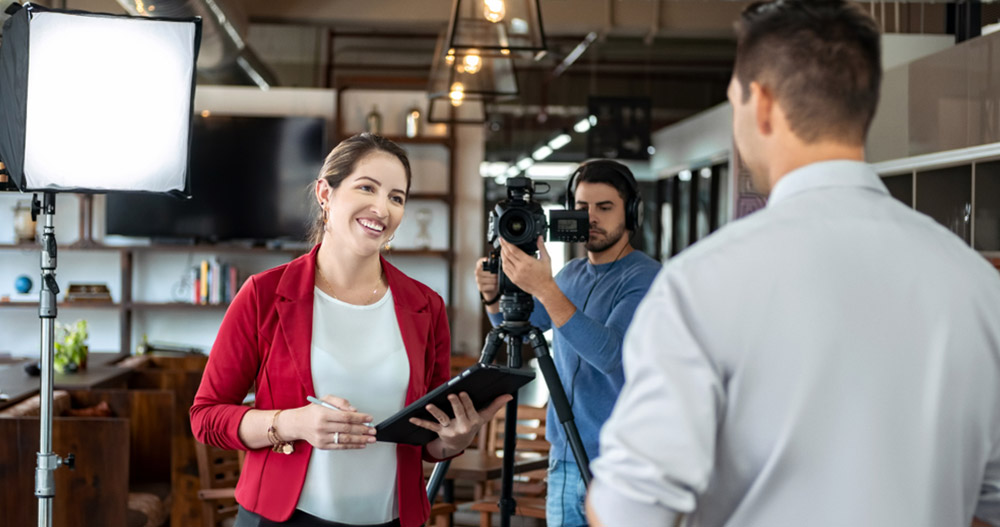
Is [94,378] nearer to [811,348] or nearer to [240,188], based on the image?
[240,188]

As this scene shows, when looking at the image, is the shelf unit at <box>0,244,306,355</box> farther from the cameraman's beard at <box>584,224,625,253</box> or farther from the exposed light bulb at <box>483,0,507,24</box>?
the cameraman's beard at <box>584,224,625,253</box>

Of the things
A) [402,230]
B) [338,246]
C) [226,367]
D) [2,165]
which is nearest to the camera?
[226,367]

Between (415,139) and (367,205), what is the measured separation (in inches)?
221

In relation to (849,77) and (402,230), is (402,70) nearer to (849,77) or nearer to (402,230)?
(402,230)

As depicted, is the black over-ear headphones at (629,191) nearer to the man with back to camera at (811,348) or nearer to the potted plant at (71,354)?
the man with back to camera at (811,348)

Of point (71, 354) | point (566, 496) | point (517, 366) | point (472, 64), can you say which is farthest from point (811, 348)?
point (71, 354)

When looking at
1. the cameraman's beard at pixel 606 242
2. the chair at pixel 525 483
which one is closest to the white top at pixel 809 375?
the cameraman's beard at pixel 606 242

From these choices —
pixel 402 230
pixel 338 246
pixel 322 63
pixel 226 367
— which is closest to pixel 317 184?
pixel 338 246

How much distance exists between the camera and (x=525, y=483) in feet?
14.5

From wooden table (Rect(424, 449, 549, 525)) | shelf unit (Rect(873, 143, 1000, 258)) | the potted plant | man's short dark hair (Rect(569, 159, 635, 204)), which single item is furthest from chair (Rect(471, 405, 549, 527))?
the potted plant

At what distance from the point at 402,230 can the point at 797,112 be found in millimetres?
6565

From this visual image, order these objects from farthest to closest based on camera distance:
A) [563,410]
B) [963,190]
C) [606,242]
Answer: [963,190]
[606,242]
[563,410]

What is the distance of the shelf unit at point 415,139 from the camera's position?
7.43 m

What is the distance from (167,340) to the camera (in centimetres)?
752
